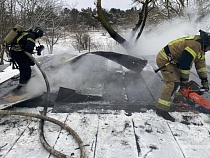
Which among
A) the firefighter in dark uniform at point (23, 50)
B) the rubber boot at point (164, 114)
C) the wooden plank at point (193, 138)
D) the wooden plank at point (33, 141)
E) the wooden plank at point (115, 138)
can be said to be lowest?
the wooden plank at point (33, 141)

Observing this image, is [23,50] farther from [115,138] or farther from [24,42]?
[115,138]

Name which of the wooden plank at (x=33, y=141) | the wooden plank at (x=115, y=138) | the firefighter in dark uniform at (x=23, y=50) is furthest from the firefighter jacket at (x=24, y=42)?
the wooden plank at (x=115, y=138)

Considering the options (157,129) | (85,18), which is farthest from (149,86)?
(85,18)

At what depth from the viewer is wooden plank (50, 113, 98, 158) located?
2.05 metres

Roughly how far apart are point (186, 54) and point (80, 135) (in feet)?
5.75

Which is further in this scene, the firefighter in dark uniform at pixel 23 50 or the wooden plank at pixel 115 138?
the firefighter in dark uniform at pixel 23 50

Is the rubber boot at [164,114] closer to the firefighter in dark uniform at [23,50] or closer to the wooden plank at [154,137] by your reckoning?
the wooden plank at [154,137]

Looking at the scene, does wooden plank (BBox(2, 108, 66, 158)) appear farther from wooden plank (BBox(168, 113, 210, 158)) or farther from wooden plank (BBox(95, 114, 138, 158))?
wooden plank (BBox(168, 113, 210, 158))

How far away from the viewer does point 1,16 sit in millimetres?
12023

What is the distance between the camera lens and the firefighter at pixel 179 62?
276 centimetres

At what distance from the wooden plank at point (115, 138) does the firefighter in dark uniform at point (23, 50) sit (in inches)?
77.1

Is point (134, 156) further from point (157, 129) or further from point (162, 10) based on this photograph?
point (162, 10)

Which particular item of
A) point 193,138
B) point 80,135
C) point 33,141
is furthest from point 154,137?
point 33,141

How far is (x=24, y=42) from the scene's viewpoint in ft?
12.4
